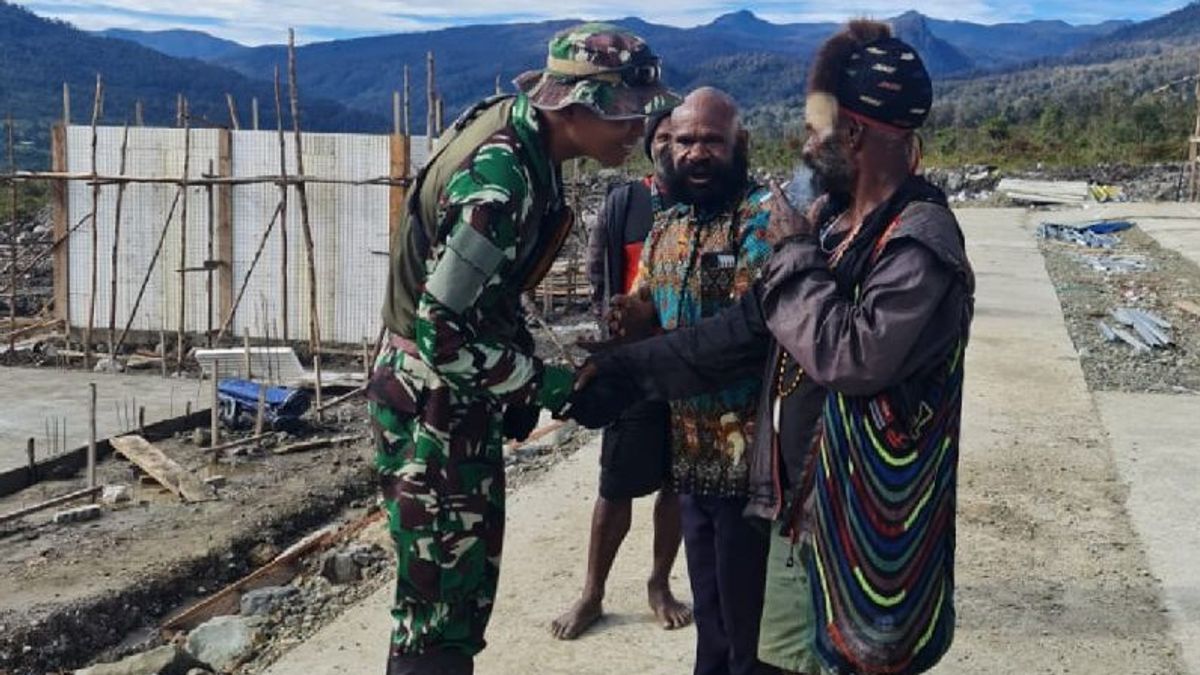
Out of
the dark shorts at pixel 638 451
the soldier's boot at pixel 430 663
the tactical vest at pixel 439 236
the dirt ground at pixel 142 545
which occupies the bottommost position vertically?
the dirt ground at pixel 142 545

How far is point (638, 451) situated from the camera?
379 cm

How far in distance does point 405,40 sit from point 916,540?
640 feet

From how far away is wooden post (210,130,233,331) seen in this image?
13.5 metres

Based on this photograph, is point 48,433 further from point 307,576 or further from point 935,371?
point 935,371

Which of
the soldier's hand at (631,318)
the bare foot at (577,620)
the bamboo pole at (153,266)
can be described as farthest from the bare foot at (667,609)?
the bamboo pole at (153,266)

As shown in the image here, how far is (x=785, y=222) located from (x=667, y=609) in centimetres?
213

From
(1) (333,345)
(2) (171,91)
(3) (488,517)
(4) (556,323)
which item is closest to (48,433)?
(1) (333,345)

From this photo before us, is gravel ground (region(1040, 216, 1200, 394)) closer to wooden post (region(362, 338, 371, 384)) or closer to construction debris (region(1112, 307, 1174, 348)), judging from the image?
construction debris (region(1112, 307, 1174, 348))

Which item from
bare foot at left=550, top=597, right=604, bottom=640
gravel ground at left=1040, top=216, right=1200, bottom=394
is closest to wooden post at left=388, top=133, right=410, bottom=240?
gravel ground at left=1040, top=216, right=1200, bottom=394

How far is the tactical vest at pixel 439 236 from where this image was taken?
2.60 metres

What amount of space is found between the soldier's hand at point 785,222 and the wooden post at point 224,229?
11611mm

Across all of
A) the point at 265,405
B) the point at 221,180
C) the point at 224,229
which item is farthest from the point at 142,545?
the point at 224,229

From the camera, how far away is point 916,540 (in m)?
2.33

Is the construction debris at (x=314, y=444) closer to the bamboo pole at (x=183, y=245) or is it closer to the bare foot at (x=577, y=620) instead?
the bamboo pole at (x=183, y=245)
